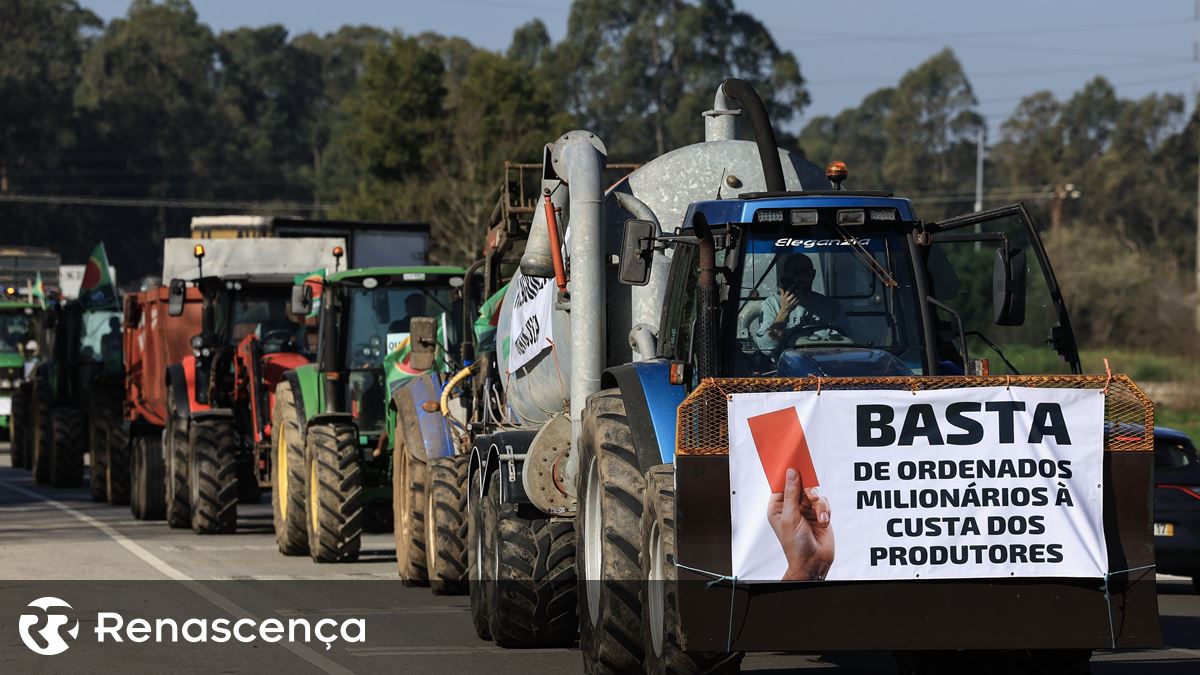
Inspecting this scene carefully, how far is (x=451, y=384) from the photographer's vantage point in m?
15.8

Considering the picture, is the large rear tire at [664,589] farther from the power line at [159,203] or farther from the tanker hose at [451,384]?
the power line at [159,203]

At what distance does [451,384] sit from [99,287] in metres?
17.8

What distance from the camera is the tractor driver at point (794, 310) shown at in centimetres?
983

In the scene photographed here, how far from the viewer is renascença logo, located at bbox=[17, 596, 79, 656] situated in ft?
40.8

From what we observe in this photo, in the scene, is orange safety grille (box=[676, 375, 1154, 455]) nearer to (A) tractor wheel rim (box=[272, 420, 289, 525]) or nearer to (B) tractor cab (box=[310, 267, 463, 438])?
(B) tractor cab (box=[310, 267, 463, 438])

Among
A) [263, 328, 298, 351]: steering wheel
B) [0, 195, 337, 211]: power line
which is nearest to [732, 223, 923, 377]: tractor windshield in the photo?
[263, 328, 298, 351]: steering wheel

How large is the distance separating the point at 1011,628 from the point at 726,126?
207 inches

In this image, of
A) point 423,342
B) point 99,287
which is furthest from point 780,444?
point 99,287

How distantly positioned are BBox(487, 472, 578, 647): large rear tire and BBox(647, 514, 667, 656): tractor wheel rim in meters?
2.77

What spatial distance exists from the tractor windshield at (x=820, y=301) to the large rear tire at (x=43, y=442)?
21741 millimetres

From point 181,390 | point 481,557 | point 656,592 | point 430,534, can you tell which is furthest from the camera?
point 181,390

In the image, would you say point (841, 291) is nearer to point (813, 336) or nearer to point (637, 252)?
point (813, 336)

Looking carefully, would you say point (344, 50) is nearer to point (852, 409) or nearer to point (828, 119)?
point (828, 119)

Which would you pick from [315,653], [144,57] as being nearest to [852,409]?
[315,653]
